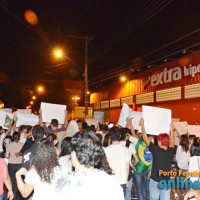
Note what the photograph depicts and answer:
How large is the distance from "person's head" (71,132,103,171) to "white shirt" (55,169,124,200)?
77 mm

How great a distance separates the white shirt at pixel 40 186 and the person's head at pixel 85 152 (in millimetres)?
763

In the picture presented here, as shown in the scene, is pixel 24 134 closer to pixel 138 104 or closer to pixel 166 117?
pixel 166 117

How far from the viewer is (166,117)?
5902mm

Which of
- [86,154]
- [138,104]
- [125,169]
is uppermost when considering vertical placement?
[138,104]

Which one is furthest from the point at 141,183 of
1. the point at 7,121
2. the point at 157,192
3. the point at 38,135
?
the point at 7,121

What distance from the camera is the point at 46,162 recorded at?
3273 mm

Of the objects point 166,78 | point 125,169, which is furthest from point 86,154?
point 166,78

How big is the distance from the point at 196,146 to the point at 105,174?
396 cm

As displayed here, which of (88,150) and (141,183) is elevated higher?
(88,150)

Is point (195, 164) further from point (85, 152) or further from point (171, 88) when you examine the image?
point (171, 88)

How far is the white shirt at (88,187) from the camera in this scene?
7.27ft

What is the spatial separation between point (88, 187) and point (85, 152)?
0.95ft

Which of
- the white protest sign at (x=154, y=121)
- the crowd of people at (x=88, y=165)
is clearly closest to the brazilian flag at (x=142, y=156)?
the crowd of people at (x=88, y=165)

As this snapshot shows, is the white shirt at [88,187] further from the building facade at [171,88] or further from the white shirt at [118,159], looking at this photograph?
the building facade at [171,88]
